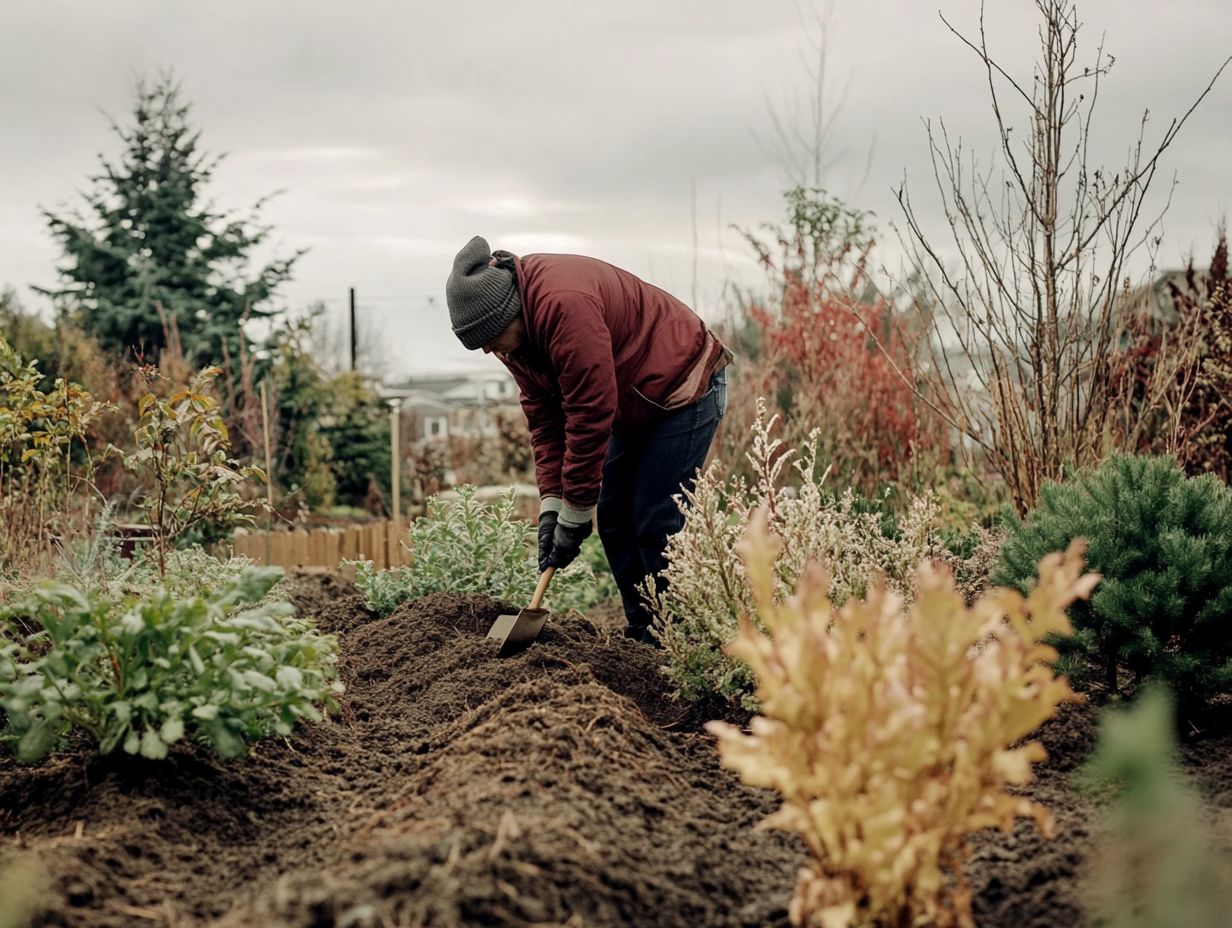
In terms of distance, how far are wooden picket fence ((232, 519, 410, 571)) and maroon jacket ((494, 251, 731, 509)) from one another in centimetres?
331

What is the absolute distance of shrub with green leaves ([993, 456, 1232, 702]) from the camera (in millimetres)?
3238

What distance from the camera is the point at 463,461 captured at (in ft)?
40.9

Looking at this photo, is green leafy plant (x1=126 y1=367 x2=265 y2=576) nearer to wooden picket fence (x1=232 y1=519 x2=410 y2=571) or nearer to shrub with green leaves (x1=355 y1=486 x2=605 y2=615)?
shrub with green leaves (x1=355 y1=486 x2=605 y2=615)

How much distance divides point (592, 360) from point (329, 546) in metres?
4.47

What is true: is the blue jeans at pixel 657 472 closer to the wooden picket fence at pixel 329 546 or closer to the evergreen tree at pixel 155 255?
the wooden picket fence at pixel 329 546

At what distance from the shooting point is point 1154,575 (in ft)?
10.8

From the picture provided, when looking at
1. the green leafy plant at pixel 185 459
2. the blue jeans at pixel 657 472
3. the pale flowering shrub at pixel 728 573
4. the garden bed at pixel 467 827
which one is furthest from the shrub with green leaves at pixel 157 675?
the blue jeans at pixel 657 472

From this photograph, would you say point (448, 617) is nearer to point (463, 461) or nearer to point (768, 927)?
point (768, 927)

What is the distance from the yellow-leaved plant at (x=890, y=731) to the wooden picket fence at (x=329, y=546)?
6.11 meters

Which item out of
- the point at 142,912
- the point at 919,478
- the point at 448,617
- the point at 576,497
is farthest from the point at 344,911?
the point at 919,478

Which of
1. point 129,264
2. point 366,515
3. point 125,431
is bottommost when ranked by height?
point 366,515

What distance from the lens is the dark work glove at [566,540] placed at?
4.12 m

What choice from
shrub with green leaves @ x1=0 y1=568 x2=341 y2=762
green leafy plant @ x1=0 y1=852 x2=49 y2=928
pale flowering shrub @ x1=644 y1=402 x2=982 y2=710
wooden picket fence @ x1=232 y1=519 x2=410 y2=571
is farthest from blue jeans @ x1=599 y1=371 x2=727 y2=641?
wooden picket fence @ x1=232 y1=519 x2=410 y2=571

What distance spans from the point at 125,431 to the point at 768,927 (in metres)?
8.86
